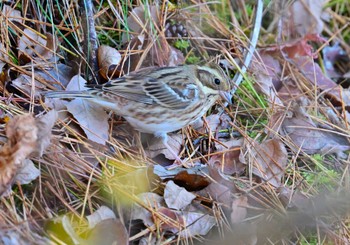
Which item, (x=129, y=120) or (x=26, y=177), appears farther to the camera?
(x=129, y=120)

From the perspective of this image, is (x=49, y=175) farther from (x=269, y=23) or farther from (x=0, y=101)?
(x=269, y=23)

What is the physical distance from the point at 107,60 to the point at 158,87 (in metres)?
0.44

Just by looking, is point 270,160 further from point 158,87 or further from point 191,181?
point 158,87

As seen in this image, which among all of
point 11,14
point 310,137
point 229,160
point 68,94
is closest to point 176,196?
point 229,160

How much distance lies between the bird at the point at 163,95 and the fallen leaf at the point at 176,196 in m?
0.41

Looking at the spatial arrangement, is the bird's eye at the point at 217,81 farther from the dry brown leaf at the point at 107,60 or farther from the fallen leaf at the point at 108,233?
the fallen leaf at the point at 108,233

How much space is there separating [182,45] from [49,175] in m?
1.85

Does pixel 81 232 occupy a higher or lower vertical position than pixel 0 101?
lower

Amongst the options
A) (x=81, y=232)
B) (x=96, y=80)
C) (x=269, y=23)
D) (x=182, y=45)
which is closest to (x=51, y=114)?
(x=81, y=232)

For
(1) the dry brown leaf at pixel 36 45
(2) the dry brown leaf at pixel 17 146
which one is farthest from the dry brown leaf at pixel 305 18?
(2) the dry brown leaf at pixel 17 146

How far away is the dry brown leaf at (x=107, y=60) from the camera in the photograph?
4.46m

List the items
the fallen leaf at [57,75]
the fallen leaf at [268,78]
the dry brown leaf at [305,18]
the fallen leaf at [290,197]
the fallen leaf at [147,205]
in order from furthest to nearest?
the dry brown leaf at [305,18] < the fallen leaf at [268,78] < the fallen leaf at [57,75] < the fallen leaf at [290,197] < the fallen leaf at [147,205]

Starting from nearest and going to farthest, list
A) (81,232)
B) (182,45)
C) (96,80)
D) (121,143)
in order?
(81,232)
(121,143)
(96,80)
(182,45)

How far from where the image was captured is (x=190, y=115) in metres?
4.29
